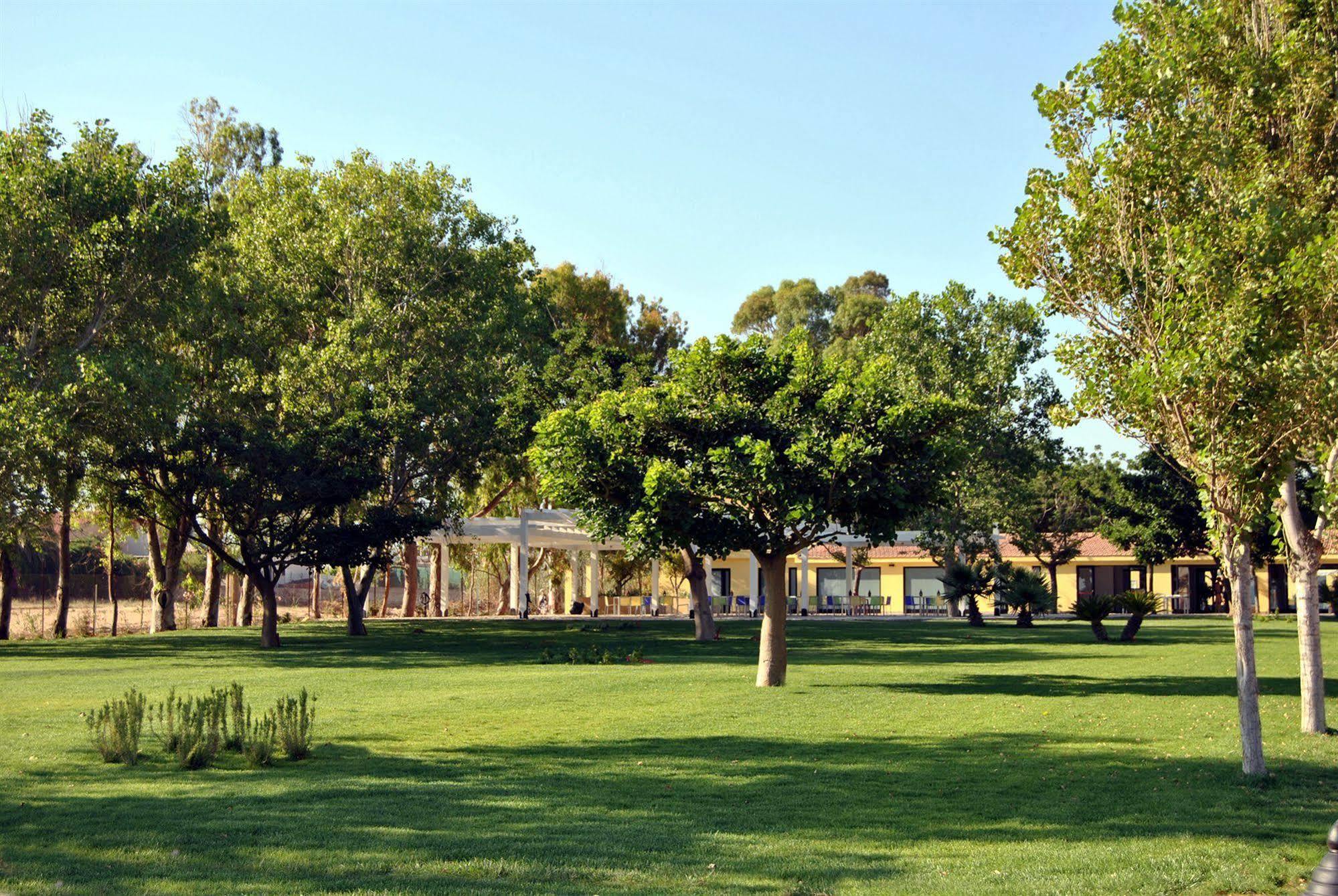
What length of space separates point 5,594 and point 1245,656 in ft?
116

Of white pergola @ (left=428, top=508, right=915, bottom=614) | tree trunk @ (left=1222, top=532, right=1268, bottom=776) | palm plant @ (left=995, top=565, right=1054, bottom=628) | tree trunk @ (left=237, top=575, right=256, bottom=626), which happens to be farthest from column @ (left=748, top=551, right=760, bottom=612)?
tree trunk @ (left=1222, top=532, right=1268, bottom=776)

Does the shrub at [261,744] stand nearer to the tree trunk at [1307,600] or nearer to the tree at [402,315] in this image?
the tree trunk at [1307,600]

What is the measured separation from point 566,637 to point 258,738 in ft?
78.0

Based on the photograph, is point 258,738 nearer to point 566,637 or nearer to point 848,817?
point 848,817

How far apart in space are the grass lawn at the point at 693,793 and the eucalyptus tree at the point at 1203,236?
2262 millimetres

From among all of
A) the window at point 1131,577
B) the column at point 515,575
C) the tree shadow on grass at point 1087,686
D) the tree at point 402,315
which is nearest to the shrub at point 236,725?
the tree shadow on grass at point 1087,686

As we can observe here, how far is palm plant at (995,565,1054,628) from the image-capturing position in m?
39.3

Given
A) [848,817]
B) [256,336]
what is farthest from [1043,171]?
[256,336]

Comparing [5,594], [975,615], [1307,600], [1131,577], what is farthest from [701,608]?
[1131,577]

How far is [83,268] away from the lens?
86.0 ft

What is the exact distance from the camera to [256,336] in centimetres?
3597

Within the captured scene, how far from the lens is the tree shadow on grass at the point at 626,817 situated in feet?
24.9

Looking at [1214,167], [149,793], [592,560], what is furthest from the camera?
[592,560]

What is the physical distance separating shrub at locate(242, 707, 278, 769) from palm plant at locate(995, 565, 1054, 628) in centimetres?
3068
